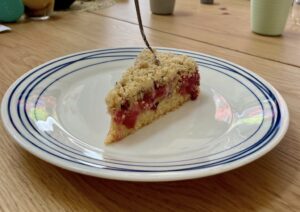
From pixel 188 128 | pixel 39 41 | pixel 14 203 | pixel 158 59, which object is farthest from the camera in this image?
pixel 39 41

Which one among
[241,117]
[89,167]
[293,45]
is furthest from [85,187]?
[293,45]

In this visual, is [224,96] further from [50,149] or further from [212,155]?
[50,149]

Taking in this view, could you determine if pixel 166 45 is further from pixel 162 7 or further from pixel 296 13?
pixel 296 13

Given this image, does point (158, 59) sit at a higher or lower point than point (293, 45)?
higher

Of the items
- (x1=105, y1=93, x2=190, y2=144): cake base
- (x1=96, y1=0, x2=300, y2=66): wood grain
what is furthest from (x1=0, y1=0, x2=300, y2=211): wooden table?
(x1=105, y1=93, x2=190, y2=144): cake base

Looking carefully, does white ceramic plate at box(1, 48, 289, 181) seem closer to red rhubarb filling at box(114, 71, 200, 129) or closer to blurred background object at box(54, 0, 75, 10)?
red rhubarb filling at box(114, 71, 200, 129)

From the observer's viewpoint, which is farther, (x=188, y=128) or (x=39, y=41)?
(x=39, y=41)

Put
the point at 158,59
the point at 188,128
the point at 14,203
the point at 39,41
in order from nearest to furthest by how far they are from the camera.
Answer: the point at 14,203 < the point at 188,128 < the point at 158,59 < the point at 39,41

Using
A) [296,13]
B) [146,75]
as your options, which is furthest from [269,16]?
[146,75]
